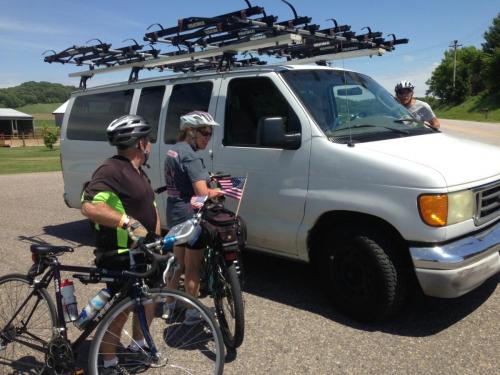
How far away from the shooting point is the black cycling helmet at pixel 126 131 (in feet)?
9.75

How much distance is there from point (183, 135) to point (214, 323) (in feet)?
5.41

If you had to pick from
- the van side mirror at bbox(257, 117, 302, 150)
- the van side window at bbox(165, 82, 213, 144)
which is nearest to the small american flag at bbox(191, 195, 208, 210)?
the van side mirror at bbox(257, 117, 302, 150)

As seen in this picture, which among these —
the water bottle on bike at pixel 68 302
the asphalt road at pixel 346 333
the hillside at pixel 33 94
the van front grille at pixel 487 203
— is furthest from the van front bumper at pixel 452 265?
the hillside at pixel 33 94

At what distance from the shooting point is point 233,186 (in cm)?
428

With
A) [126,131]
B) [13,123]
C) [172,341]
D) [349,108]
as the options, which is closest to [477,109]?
[13,123]

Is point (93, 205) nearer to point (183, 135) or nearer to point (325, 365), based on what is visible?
point (183, 135)

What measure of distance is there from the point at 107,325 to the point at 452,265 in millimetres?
Answer: 2370

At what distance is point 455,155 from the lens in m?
3.90

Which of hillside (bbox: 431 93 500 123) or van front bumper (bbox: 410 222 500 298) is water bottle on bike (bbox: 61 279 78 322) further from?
hillside (bbox: 431 93 500 123)

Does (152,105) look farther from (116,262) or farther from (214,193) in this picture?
(116,262)

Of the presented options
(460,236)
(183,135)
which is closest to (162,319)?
(183,135)

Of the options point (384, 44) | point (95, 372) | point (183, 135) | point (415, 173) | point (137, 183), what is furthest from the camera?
point (384, 44)

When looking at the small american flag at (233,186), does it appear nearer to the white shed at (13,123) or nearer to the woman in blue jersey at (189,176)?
the woman in blue jersey at (189,176)

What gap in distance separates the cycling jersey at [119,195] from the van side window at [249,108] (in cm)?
173
